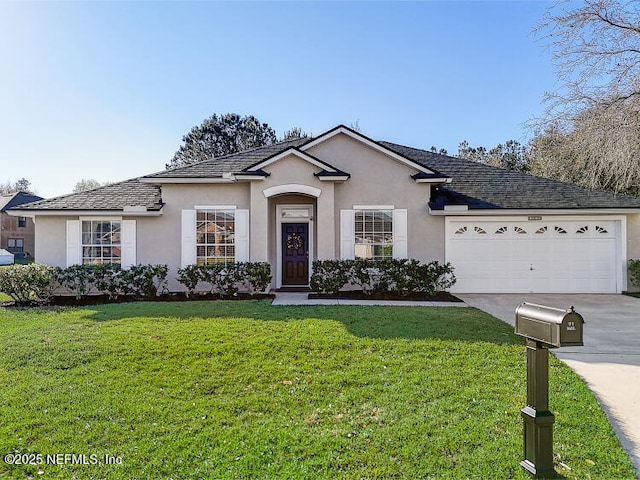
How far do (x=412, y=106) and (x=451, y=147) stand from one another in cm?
3123

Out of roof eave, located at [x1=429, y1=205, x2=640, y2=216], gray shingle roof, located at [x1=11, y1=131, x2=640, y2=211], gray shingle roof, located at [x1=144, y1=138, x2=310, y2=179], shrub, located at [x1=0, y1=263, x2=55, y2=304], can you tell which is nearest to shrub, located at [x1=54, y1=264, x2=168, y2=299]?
shrub, located at [x1=0, y1=263, x2=55, y2=304]

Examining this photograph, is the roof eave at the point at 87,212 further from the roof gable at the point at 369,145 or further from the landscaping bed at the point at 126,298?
the roof gable at the point at 369,145

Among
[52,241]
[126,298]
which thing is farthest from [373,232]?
[52,241]

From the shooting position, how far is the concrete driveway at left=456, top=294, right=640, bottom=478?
4.11 meters

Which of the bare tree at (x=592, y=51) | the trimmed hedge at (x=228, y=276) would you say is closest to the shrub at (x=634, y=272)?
the bare tree at (x=592, y=51)

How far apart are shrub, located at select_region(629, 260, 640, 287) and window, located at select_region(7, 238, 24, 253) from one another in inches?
2354

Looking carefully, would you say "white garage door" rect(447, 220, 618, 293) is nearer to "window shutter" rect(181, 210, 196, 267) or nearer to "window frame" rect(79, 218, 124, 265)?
"window shutter" rect(181, 210, 196, 267)

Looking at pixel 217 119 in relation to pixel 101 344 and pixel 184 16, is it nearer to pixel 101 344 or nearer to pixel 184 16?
pixel 184 16

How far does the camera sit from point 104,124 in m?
16.0

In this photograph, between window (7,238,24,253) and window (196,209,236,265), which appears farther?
window (7,238,24,253)

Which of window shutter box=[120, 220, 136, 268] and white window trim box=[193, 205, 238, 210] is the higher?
white window trim box=[193, 205, 238, 210]

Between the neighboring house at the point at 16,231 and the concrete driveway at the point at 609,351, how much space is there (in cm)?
5468

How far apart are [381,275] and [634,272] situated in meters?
8.21

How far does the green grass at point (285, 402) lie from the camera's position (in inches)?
129
